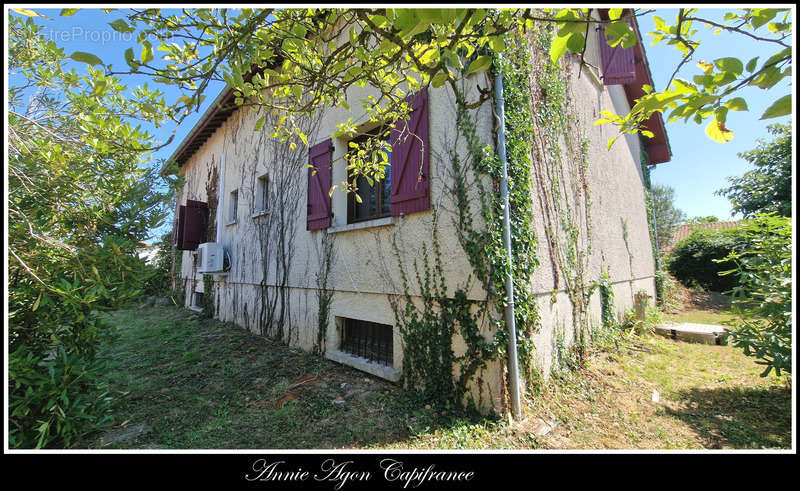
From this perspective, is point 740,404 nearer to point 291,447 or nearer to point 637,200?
point 291,447

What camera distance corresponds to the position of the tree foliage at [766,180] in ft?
39.6

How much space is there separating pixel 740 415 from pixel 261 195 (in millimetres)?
8226

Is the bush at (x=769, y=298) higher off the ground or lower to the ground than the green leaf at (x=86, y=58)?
lower

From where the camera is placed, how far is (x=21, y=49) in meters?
2.89

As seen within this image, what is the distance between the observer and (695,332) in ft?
18.1

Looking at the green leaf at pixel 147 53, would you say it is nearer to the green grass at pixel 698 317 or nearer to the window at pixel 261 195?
the window at pixel 261 195

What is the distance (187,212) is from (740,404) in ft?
38.8

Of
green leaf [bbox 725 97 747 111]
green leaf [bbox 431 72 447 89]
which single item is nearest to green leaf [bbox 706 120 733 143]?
green leaf [bbox 725 97 747 111]

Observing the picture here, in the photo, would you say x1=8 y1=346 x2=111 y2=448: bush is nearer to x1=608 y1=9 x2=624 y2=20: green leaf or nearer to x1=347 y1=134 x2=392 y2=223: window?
x1=347 y1=134 x2=392 y2=223: window

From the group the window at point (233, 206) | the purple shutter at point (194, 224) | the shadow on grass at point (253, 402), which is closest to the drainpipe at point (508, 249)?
the shadow on grass at point (253, 402)

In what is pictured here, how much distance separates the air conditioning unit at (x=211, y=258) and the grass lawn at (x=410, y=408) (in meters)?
2.86

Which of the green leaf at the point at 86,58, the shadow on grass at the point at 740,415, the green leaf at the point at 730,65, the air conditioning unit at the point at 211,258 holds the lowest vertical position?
the shadow on grass at the point at 740,415

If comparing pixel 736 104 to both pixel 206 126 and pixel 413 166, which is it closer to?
pixel 413 166

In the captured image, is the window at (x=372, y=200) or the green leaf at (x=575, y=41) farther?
the window at (x=372, y=200)
